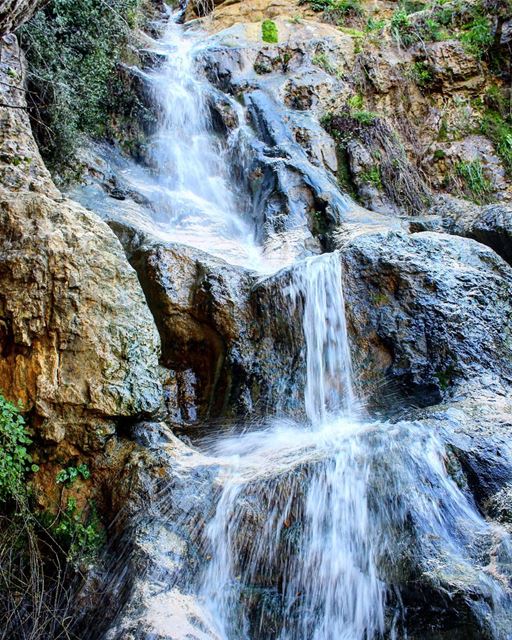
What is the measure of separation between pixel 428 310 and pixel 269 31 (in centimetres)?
1031

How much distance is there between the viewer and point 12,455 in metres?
4.52

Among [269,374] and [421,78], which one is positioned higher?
[421,78]

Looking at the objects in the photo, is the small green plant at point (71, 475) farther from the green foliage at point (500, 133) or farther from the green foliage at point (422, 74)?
the green foliage at point (422, 74)

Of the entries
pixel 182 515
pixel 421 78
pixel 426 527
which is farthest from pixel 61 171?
pixel 421 78

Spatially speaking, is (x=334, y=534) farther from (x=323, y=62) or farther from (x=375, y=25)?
(x=375, y=25)

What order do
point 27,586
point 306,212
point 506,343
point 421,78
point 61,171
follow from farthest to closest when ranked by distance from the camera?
point 421,78, point 306,212, point 61,171, point 506,343, point 27,586

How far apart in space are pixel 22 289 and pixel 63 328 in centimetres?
53

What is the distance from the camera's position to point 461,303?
6.22m

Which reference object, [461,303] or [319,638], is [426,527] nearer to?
[319,638]

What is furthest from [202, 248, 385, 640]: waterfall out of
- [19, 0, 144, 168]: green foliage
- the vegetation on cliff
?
[19, 0, 144, 168]: green foliage

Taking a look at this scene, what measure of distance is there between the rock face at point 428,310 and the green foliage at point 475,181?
15.0 feet

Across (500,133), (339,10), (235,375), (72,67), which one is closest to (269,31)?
(339,10)

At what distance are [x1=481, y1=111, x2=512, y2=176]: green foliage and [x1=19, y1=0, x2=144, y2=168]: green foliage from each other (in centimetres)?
774

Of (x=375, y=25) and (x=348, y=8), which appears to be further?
(x=348, y=8)
